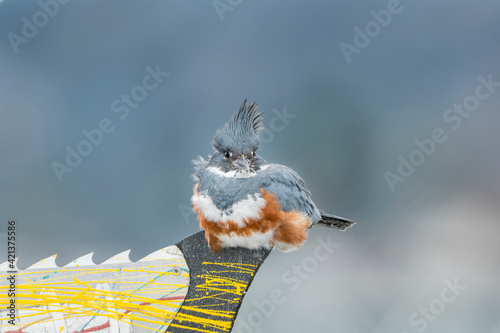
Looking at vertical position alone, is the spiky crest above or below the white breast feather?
above

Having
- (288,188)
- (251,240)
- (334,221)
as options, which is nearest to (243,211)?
(251,240)

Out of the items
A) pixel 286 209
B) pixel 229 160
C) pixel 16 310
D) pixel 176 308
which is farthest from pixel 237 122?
pixel 16 310

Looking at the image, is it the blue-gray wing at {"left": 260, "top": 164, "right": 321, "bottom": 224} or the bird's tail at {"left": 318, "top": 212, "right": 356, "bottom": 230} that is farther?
the bird's tail at {"left": 318, "top": 212, "right": 356, "bottom": 230}

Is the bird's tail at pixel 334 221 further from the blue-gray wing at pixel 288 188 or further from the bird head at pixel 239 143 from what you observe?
the bird head at pixel 239 143

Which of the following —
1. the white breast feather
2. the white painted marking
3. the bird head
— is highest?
the bird head

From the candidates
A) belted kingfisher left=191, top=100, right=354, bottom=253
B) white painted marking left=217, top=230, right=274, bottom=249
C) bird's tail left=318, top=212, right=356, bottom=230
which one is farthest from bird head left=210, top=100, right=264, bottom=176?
bird's tail left=318, top=212, right=356, bottom=230

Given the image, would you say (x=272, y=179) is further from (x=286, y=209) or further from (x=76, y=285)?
(x=76, y=285)

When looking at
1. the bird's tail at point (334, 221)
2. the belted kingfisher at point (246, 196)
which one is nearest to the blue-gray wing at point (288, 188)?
the belted kingfisher at point (246, 196)

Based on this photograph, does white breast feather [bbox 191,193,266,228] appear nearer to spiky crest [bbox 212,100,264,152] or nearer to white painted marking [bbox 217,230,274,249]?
white painted marking [bbox 217,230,274,249]
